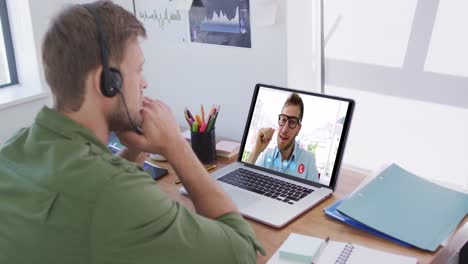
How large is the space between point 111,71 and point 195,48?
0.92 metres

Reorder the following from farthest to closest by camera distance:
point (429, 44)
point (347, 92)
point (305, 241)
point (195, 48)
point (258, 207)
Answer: point (195, 48), point (347, 92), point (429, 44), point (258, 207), point (305, 241)

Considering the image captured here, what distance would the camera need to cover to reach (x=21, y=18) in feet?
6.97

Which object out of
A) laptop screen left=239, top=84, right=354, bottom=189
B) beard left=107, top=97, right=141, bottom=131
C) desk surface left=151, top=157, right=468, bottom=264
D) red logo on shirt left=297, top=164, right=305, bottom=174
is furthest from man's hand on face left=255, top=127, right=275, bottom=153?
beard left=107, top=97, right=141, bottom=131

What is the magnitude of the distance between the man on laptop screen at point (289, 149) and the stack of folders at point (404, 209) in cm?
16

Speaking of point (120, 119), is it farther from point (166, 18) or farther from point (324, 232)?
point (166, 18)

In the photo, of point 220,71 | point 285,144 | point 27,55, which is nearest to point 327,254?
point 285,144

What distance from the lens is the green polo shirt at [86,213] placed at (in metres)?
0.85

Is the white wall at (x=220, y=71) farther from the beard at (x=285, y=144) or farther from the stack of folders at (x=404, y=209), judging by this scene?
the stack of folders at (x=404, y=209)

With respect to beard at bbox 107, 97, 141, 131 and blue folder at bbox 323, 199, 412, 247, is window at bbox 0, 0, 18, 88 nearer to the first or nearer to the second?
beard at bbox 107, 97, 141, 131

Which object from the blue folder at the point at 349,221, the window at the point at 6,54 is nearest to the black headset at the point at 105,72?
the blue folder at the point at 349,221

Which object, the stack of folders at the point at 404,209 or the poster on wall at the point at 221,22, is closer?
the stack of folders at the point at 404,209

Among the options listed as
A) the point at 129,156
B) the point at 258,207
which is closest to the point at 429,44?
the point at 258,207

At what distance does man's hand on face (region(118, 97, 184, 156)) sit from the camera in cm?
117

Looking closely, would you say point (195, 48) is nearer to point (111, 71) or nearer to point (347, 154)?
point (347, 154)
